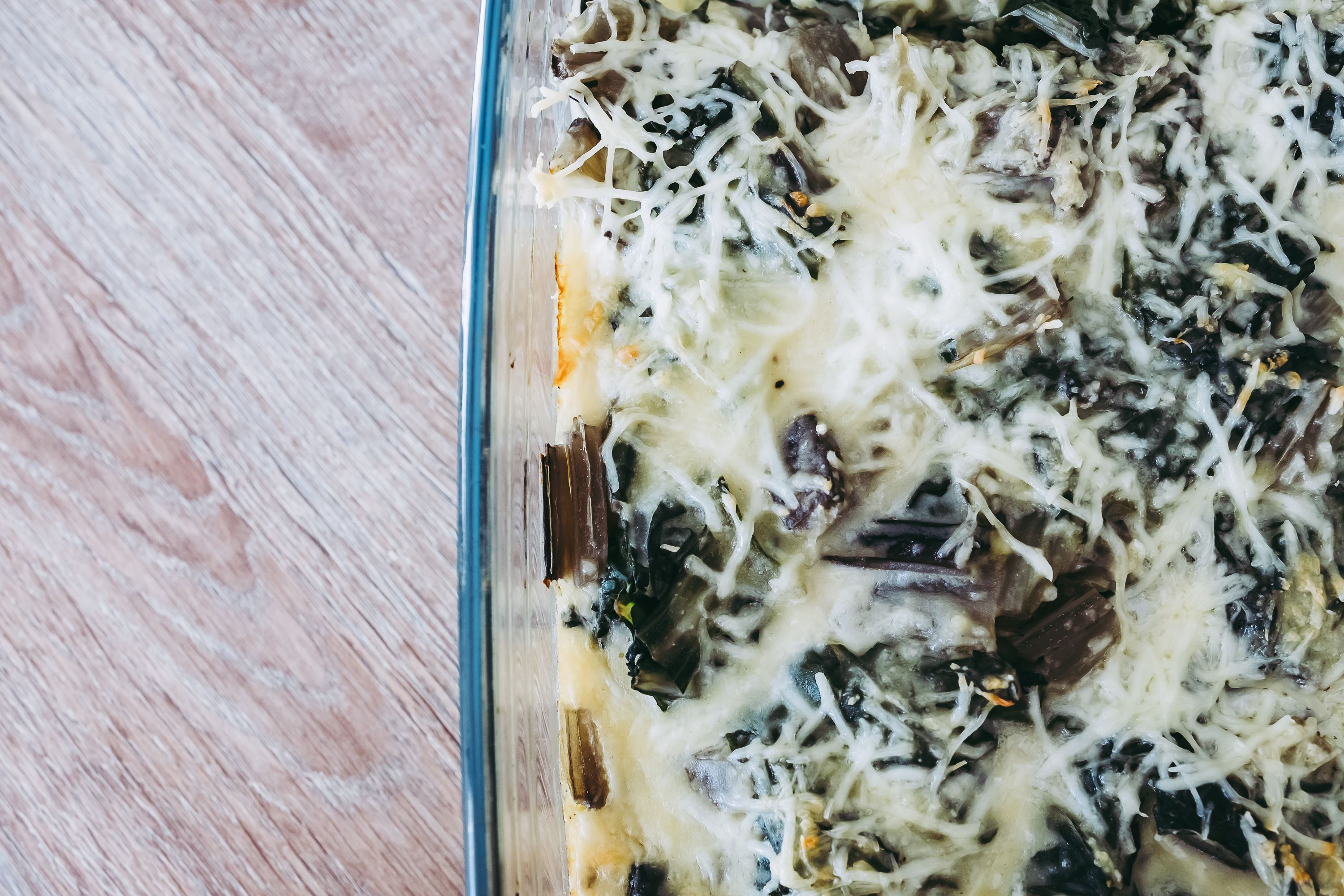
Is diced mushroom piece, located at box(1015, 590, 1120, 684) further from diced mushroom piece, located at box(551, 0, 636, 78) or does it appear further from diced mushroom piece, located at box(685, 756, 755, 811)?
diced mushroom piece, located at box(551, 0, 636, 78)

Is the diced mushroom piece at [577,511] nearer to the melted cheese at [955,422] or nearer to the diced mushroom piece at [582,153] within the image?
the melted cheese at [955,422]

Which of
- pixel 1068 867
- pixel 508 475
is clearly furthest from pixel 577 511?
pixel 1068 867

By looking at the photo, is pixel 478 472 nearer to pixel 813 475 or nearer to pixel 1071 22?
pixel 813 475

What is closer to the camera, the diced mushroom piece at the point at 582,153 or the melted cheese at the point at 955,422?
the melted cheese at the point at 955,422

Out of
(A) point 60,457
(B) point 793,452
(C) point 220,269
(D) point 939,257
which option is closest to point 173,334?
(C) point 220,269

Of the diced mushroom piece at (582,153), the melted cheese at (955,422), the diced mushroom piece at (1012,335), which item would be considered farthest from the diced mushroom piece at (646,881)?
the diced mushroom piece at (582,153)
